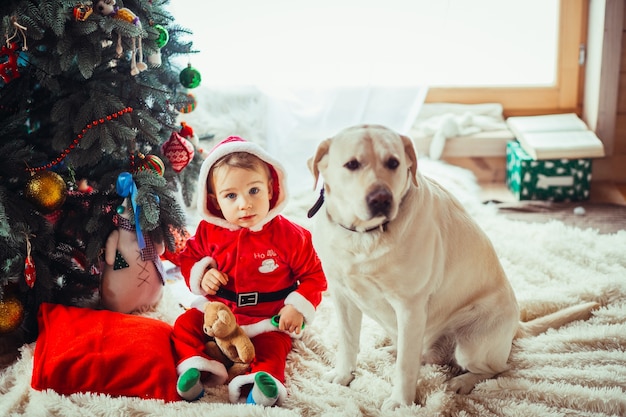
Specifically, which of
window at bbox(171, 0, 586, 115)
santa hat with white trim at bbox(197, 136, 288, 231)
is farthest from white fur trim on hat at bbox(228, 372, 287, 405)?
window at bbox(171, 0, 586, 115)

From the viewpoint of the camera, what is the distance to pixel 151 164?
1876mm

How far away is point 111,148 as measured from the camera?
1.70 metres

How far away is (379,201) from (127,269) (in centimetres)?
93

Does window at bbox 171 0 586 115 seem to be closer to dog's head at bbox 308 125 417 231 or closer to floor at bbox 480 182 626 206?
floor at bbox 480 182 626 206

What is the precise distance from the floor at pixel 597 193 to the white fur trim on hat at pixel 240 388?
1.84 metres

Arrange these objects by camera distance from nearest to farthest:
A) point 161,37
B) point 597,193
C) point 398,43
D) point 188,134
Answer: point 161,37
point 188,134
point 597,193
point 398,43

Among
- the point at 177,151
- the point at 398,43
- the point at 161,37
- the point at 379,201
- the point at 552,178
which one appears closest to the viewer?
the point at 379,201

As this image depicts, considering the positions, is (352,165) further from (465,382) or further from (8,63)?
(8,63)

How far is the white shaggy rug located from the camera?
148cm

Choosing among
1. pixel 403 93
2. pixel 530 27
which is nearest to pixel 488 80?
pixel 530 27

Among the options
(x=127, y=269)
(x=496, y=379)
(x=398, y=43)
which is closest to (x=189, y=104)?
(x=127, y=269)

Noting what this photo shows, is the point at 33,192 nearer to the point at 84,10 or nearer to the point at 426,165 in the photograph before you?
the point at 84,10

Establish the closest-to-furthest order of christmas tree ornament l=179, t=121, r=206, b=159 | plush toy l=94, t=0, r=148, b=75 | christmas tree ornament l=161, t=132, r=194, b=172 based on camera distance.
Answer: plush toy l=94, t=0, r=148, b=75
christmas tree ornament l=161, t=132, r=194, b=172
christmas tree ornament l=179, t=121, r=206, b=159

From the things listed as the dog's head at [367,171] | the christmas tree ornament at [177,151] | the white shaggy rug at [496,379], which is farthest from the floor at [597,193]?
the dog's head at [367,171]
